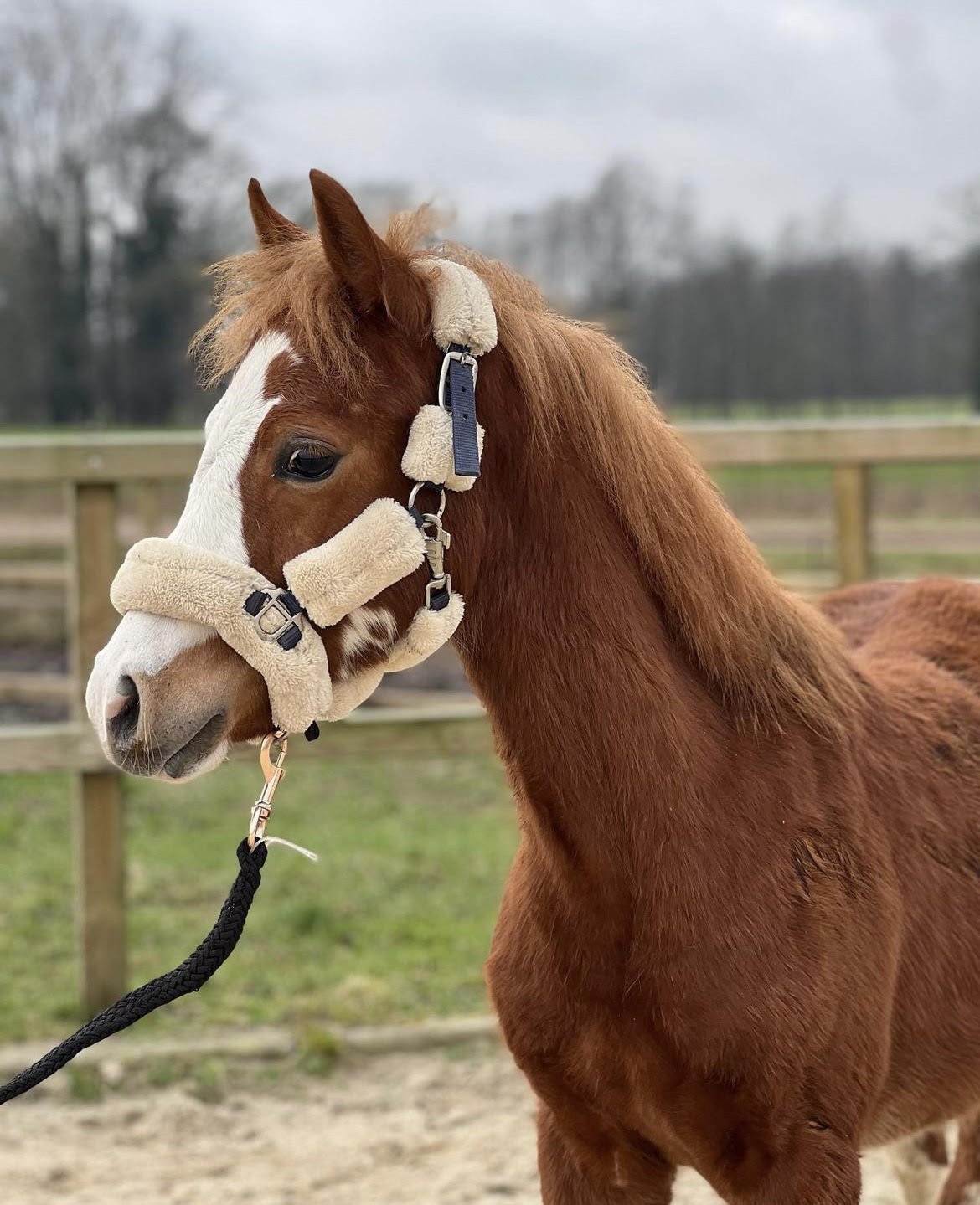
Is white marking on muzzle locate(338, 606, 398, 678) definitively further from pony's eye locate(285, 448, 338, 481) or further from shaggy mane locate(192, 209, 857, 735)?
shaggy mane locate(192, 209, 857, 735)

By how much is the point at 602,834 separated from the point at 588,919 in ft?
0.44

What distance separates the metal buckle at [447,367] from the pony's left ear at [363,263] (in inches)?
2.4

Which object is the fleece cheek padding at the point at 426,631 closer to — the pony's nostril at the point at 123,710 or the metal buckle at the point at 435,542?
the metal buckle at the point at 435,542

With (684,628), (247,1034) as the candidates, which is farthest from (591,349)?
(247,1034)

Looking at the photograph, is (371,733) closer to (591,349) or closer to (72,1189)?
(72,1189)

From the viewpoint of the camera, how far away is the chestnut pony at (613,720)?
5.35 ft

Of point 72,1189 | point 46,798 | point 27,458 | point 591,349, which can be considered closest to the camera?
point 591,349

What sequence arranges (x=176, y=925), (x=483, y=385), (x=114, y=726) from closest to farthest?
(x=114, y=726), (x=483, y=385), (x=176, y=925)

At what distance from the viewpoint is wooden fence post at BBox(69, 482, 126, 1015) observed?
12.9 ft

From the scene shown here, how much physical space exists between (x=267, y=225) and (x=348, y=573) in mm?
634

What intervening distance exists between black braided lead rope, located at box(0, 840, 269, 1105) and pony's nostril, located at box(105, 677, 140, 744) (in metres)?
0.37

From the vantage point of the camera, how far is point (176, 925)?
466 cm

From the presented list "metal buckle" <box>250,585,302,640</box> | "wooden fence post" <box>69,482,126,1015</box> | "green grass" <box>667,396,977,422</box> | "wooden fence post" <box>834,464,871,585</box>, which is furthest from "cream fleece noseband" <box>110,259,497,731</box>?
"green grass" <box>667,396,977,422</box>

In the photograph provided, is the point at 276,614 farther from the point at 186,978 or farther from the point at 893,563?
the point at 893,563
